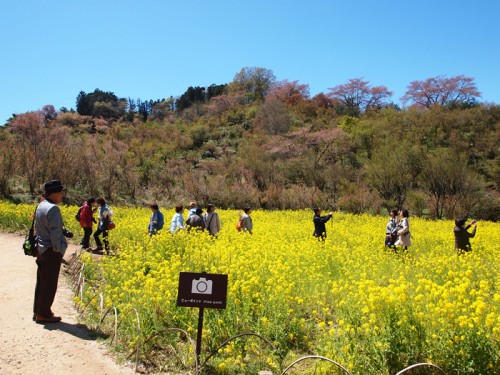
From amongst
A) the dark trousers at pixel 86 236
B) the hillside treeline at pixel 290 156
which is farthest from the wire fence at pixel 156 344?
the hillside treeline at pixel 290 156

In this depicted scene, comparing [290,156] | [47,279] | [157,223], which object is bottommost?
[47,279]

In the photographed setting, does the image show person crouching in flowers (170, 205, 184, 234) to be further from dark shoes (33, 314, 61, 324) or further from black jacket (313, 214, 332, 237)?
dark shoes (33, 314, 61, 324)

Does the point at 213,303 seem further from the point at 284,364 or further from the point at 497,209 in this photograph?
the point at 497,209

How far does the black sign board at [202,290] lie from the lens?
4.71 m

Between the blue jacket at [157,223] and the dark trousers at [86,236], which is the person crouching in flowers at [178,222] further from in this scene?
the dark trousers at [86,236]

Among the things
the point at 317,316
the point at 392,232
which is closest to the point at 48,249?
the point at 317,316

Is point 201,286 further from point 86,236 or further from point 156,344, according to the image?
point 86,236

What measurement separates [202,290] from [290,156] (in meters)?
36.4

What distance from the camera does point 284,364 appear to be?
4.71 m

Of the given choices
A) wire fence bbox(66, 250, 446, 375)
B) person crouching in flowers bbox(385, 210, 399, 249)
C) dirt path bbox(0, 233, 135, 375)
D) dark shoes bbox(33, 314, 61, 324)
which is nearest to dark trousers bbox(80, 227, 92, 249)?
dirt path bbox(0, 233, 135, 375)

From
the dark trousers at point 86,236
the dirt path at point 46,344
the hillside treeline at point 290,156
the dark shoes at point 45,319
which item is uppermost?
the hillside treeline at point 290,156

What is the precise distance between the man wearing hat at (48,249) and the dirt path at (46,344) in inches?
9.6

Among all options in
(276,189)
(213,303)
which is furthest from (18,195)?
(213,303)

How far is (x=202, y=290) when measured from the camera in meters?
4.75
